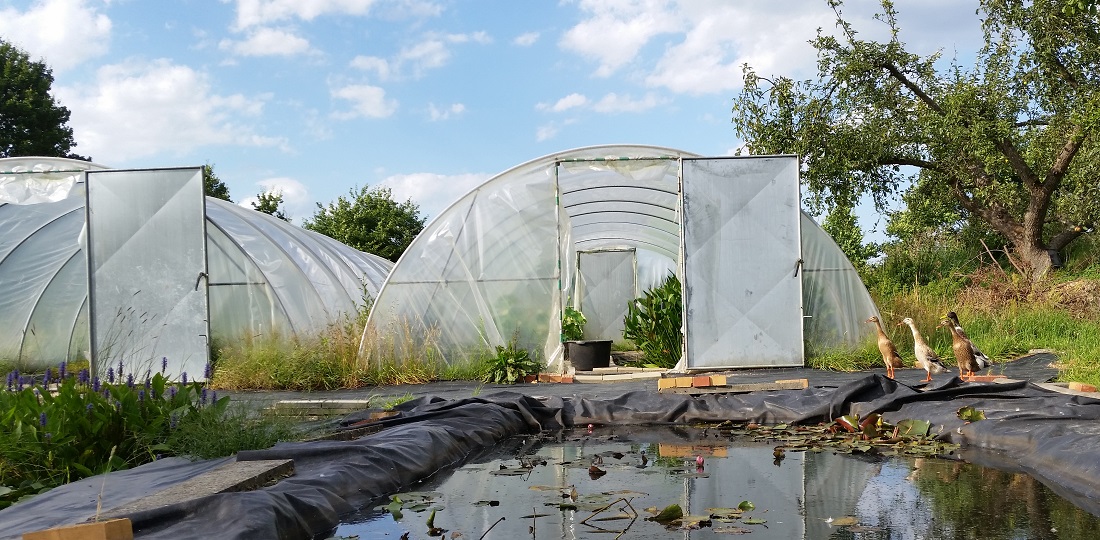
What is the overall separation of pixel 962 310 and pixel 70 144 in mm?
26586

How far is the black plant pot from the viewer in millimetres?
12445

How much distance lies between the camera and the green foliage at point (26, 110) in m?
25.4

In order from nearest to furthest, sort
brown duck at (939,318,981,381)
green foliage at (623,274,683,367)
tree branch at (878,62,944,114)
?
brown duck at (939,318,981,381) → green foliage at (623,274,683,367) → tree branch at (878,62,944,114)

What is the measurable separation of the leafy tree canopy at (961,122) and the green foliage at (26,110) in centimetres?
2135

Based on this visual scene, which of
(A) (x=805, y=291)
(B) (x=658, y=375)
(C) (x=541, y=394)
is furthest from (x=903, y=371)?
(C) (x=541, y=394)

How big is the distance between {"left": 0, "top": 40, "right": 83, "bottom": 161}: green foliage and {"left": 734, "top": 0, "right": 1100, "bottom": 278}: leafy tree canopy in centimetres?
2135

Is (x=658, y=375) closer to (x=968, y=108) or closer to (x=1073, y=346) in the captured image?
(x=1073, y=346)

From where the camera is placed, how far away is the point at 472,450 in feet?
19.2

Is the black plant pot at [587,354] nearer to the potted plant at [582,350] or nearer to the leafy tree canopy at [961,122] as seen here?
the potted plant at [582,350]

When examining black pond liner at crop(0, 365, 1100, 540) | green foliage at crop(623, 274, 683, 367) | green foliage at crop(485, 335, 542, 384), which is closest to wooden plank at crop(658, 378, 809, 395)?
black pond liner at crop(0, 365, 1100, 540)

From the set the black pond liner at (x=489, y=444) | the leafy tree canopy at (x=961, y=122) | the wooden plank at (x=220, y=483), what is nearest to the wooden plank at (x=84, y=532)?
the black pond liner at (x=489, y=444)

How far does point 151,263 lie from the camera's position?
10625mm

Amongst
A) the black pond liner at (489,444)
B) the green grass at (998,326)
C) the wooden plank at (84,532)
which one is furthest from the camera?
the green grass at (998,326)

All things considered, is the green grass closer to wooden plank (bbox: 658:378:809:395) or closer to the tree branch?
wooden plank (bbox: 658:378:809:395)
